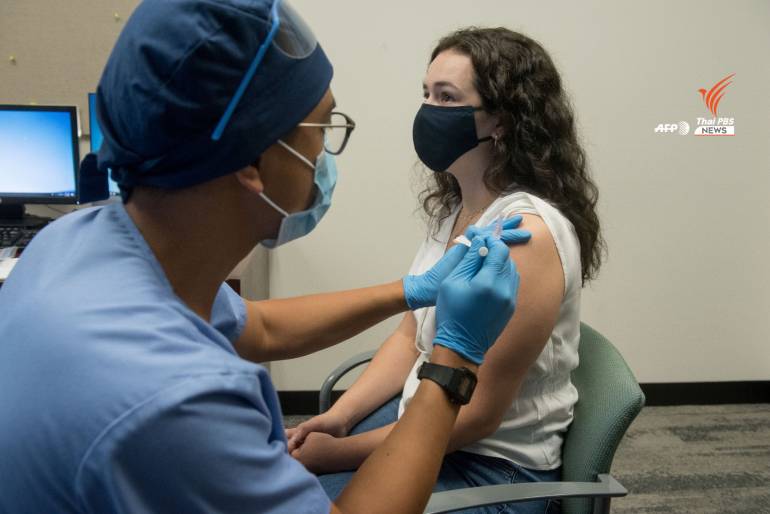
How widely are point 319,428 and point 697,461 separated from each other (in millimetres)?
1815

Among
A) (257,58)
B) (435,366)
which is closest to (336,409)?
(435,366)

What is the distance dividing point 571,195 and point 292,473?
3.09ft

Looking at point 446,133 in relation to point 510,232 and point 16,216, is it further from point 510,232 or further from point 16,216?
point 16,216

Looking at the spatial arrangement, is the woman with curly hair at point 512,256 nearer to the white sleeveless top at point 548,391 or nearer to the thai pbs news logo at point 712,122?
the white sleeveless top at point 548,391

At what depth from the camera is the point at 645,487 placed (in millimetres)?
2205

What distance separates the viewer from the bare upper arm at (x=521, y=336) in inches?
43.1

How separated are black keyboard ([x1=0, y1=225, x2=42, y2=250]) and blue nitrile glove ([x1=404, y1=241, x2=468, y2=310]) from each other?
59.8 inches

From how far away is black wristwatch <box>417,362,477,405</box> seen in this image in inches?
33.7

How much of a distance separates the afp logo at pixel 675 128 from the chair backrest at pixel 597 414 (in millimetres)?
1700

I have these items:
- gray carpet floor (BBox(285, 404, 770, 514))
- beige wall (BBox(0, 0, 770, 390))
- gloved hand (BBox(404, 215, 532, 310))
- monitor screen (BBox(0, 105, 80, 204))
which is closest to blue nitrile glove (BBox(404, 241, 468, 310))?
gloved hand (BBox(404, 215, 532, 310))

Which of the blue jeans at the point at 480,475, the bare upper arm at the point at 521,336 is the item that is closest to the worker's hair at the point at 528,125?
the bare upper arm at the point at 521,336

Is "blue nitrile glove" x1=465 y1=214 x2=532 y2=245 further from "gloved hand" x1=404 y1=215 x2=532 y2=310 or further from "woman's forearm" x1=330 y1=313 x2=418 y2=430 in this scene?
"woman's forearm" x1=330 y1=313 x2=418 y2=430

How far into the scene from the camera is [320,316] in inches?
50.1

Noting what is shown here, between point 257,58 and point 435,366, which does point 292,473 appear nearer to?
point 435,366
